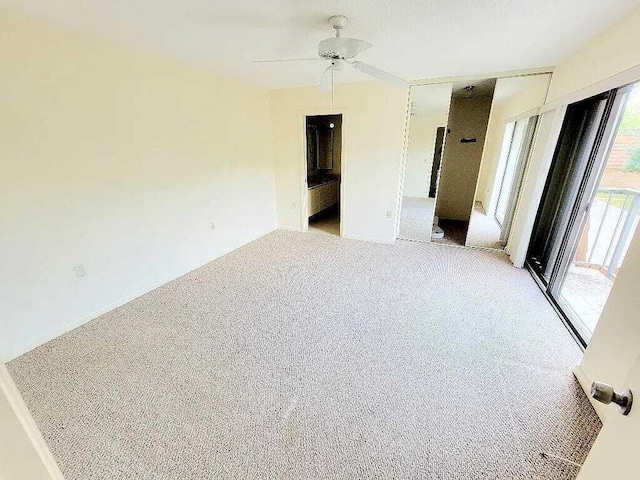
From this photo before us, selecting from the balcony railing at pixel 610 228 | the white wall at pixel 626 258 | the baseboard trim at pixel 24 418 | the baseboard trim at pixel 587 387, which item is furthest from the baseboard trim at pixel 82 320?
the balcony railing at pixel 610 228

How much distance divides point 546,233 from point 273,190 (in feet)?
12.0

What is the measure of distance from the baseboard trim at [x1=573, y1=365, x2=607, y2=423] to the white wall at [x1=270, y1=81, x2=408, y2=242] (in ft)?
8.20

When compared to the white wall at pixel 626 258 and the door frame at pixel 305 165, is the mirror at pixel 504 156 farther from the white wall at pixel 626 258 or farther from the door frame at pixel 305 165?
the door frame at pixel 305 165

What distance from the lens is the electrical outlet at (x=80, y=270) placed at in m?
2.18

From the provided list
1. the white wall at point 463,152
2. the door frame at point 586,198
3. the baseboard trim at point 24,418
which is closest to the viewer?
the baseboard trim at point 24,418

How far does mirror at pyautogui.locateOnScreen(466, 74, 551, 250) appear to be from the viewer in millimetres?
3162

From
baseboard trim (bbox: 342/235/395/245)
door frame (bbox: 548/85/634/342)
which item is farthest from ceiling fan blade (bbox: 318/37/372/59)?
baseboard trim (bbox: 342/235/395/245)

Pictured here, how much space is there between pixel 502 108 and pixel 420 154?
1.72m

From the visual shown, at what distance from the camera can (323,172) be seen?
5.70 metres

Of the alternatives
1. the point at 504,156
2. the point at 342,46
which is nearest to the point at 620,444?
the point at 342,46

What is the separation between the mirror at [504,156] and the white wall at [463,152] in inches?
3.8

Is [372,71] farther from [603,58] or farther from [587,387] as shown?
[587,387]

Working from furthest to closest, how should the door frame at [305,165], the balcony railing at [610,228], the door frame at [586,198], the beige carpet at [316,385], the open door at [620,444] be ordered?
the door frame at [305,165], the balcony railing at [610,228], the door frame at [586,198], the beige carpet at [316,385], the open door at [620,444]

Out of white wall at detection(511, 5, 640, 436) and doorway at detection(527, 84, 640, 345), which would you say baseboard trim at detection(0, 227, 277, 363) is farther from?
doorway at detection(527, 84, 640, 345)
